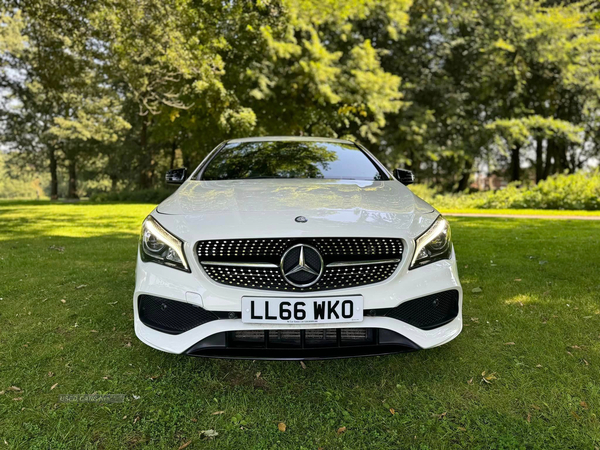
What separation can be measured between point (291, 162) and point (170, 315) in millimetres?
1853

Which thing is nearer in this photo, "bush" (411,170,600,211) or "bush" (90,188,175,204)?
"bush" (411,170,600,211)

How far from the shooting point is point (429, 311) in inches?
92.7

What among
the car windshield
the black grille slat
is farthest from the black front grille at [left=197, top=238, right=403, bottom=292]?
the car windshield

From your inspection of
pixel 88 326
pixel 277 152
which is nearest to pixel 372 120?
pixel 277 152

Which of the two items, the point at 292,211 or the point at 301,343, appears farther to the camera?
the point at 292,211

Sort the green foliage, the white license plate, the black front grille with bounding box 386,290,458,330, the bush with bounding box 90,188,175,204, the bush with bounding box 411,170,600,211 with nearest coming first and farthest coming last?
1. the white license plate
2. the black front grille with bounding box 386,290,458,330
3. the green foliage
4. the bush with bounding box 411,170,600,211
5. the bush with bounding box 90,188,175,204

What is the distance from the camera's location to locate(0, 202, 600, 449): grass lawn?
2012 millimetres

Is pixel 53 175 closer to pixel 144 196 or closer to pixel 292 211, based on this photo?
pixel 144 196

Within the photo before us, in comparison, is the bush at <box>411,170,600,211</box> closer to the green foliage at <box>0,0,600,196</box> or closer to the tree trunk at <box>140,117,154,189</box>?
the green foliage at <box>0,0,600,196</box>

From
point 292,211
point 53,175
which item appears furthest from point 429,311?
point 53,175

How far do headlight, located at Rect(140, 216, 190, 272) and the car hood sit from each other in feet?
0.15

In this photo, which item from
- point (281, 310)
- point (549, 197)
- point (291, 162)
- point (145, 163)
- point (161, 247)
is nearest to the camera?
point (281, 310)

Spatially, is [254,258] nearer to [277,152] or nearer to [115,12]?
[277,152]

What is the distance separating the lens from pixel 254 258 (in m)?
2.25
